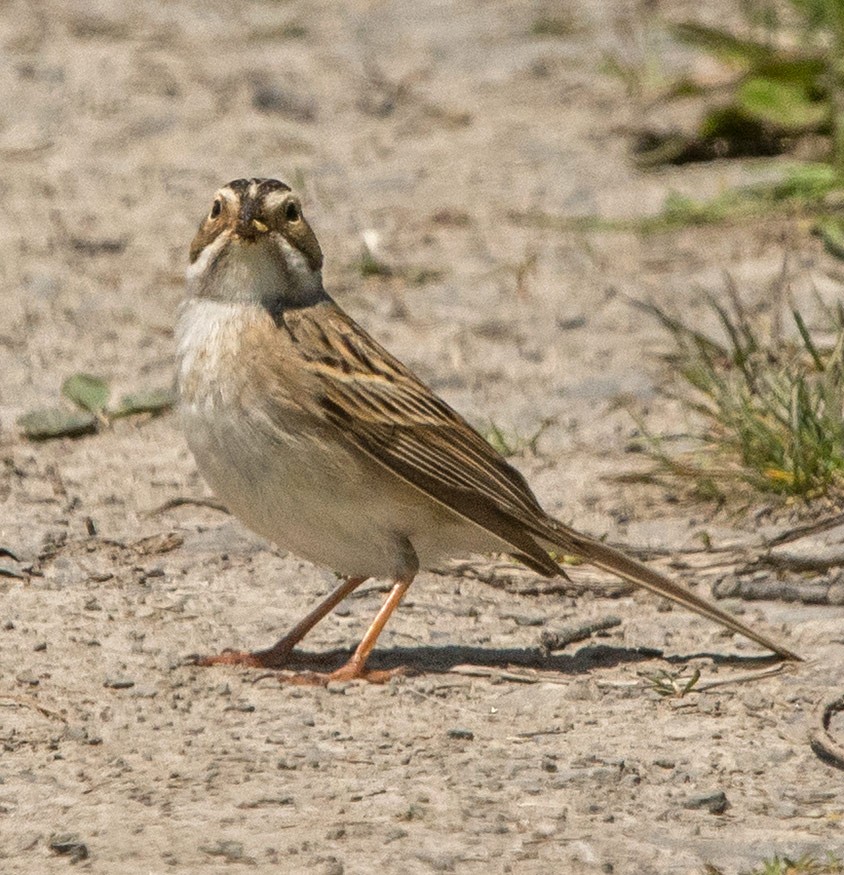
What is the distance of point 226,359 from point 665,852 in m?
1.93

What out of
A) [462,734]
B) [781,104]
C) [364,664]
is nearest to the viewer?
[462,734]

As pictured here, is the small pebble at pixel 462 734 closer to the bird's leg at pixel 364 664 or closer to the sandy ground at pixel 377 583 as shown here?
the sandy ground at pixel 377 583

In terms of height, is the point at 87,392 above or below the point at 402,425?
below

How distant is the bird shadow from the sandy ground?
0.6 inches

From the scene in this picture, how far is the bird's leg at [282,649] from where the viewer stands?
5.65 metres

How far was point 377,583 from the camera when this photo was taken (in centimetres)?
653

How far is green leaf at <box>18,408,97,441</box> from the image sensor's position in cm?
743

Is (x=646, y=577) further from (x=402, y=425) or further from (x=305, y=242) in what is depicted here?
(x=305, y=242)

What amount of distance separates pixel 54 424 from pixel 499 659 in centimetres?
240

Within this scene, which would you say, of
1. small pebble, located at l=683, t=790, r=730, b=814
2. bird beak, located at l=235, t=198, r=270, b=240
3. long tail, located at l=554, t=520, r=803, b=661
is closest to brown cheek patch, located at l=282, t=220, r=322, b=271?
bird beak, located at l=235, t=198, r=270, b=240

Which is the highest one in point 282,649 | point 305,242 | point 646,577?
point 305,242

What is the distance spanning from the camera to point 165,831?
4.39 metres

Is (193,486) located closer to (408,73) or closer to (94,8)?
(408,73)

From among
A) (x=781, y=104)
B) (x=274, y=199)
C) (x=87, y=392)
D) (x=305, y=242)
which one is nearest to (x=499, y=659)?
(x=305, y=242)
